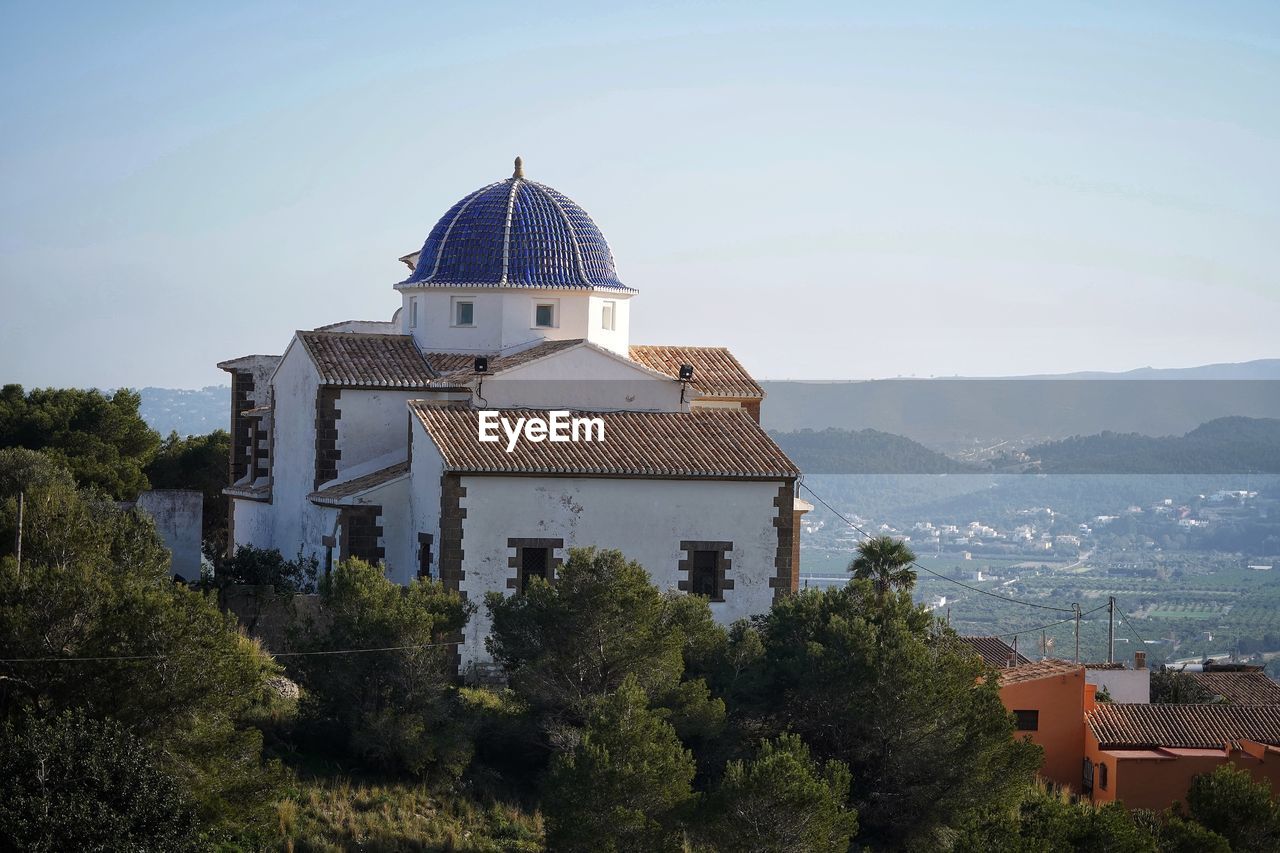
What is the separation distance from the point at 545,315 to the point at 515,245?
1.47 meters

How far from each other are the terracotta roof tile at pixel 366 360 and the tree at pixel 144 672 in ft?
30.6

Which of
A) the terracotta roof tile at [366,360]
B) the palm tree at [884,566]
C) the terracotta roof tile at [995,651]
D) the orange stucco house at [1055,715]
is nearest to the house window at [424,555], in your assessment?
the terracotta roof tile at [366,360]

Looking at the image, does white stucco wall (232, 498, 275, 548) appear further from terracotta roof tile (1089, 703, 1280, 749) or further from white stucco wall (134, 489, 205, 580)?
terracotta roof tile (1089, 703, 1280, 749)

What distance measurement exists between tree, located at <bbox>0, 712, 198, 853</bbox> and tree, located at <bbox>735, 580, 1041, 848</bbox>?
9.42m

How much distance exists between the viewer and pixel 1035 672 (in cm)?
3588

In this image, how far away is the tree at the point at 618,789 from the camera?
73.2 ft

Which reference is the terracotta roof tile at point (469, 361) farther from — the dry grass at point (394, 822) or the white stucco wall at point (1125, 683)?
the white stucco wall at point (1125, 683)

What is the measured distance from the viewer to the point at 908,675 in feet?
86.6

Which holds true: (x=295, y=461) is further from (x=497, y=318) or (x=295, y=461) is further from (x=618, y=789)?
(x=618, y=789)

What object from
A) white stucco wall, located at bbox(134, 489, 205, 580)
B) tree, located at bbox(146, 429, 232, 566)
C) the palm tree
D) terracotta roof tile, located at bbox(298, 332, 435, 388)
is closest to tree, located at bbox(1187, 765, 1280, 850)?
the palm tree

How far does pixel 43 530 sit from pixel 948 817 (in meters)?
13.6

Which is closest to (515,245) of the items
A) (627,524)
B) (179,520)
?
(627,524)

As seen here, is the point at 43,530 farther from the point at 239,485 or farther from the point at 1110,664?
the point at 1110,664

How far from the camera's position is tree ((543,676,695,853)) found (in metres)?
22.3
